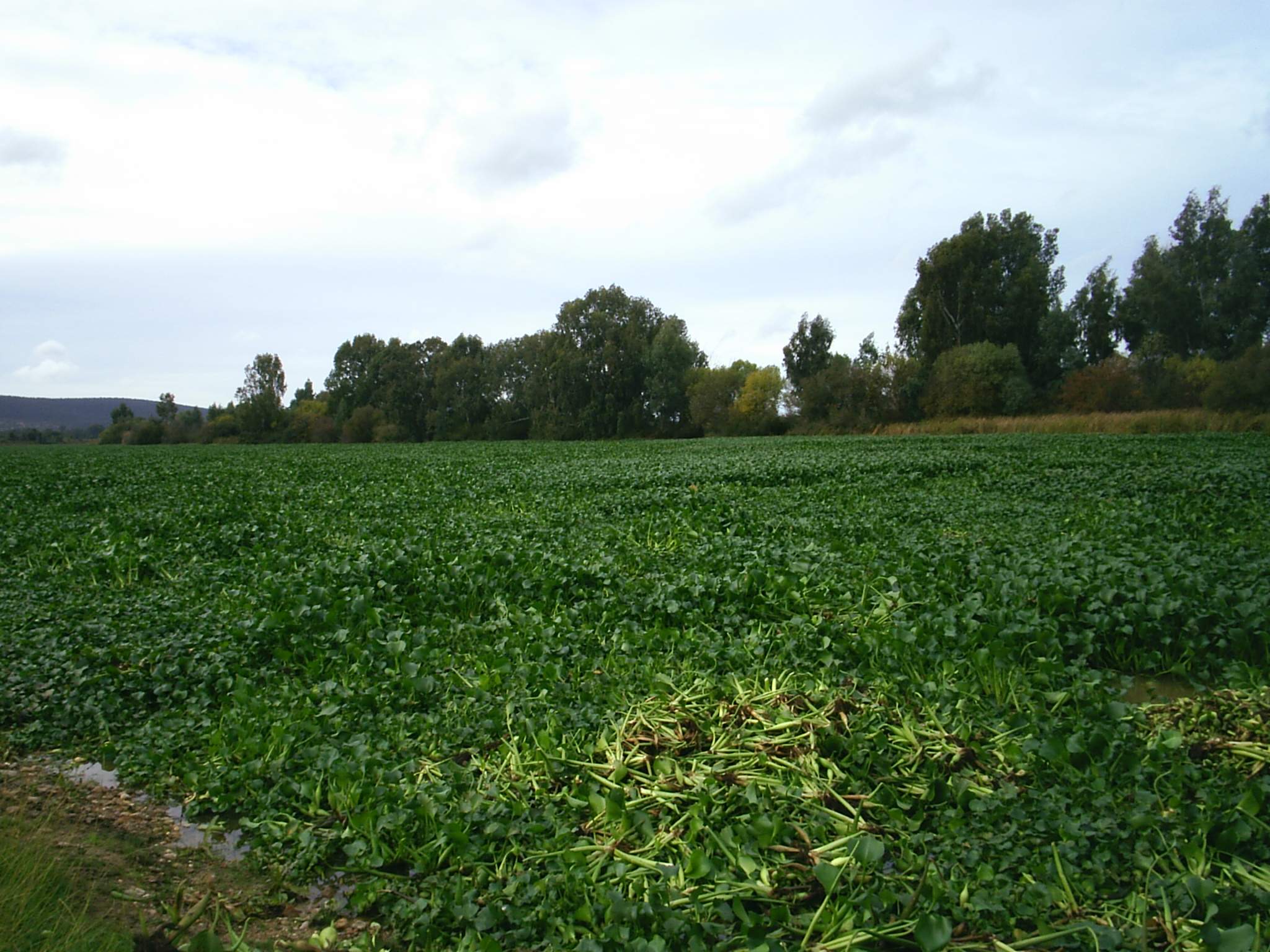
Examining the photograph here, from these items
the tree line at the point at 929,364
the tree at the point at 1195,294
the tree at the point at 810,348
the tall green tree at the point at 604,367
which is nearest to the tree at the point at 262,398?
the tree line at the point at 929,364

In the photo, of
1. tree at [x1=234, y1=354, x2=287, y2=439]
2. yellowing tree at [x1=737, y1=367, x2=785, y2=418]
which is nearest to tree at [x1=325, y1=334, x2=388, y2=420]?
tree at [x1=234, y1=354, x2=287, y2=439]

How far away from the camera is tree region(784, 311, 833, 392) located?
6053 centimetres

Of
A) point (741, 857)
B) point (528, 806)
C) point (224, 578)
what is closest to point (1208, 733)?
point (741, 857)

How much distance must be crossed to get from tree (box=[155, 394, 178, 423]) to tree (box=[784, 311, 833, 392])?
64822mm

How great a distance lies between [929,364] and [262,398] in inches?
2475

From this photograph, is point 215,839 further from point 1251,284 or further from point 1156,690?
point 1251,284

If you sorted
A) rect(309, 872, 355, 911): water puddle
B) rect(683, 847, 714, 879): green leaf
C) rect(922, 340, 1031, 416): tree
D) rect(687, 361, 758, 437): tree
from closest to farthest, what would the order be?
rect(683, 847, 714, 879): green leaf, rect(309, 872, 355, 911): water puddle, rect(922, 340, 1031, 416): tree, rect(687, 361, 758, 437): tree

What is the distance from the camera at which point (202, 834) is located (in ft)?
12.4

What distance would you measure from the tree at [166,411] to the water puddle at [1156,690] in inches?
3701

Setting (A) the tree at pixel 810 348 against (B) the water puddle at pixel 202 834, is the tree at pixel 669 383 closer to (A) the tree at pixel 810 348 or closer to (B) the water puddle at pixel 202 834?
(A) the tree at pixel 810 348

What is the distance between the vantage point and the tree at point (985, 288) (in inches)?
2094

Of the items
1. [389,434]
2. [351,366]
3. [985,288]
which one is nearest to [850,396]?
[985,288]

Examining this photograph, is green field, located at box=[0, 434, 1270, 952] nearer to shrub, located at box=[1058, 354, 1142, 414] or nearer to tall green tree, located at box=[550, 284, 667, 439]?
shrub, located at box=[1058, 354, 1142, 414]

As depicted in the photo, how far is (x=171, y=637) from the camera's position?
237 inches
